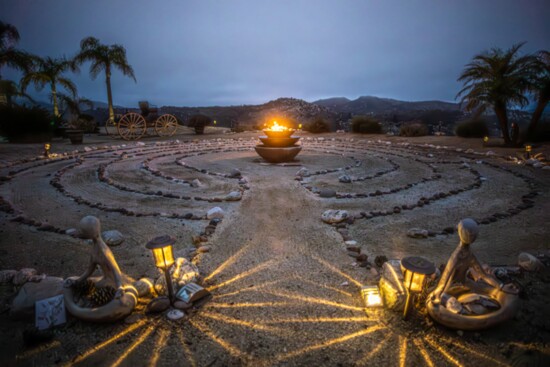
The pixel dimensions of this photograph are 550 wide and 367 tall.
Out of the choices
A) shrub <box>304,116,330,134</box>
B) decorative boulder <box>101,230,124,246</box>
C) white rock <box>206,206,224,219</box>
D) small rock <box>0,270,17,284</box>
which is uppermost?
shrub <box>304,116,330,134</box>

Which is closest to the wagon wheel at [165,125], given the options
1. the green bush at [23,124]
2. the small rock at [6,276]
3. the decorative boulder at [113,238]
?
the green bush at [23,124]

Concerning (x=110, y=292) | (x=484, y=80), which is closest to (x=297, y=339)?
(x=110, y=292)

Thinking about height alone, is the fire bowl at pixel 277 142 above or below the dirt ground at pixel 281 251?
above

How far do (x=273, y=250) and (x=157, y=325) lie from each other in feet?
6.05

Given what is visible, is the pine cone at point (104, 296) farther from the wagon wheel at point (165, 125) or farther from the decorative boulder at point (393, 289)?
the wagon wheel at point (165, 125)

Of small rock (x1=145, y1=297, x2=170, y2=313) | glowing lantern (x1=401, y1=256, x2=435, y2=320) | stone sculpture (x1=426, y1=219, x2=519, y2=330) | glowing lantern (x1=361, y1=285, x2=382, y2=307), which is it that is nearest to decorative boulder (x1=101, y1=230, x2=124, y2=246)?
small rock (x1=145, y1=297, x2=170, y2=313)

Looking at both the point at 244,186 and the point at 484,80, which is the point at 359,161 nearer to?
the point at 244,186

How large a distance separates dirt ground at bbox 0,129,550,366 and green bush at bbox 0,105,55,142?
25.2 ft

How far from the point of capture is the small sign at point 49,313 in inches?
105

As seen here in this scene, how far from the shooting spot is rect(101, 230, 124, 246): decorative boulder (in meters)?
4.29

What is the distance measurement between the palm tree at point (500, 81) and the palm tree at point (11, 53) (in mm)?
28133

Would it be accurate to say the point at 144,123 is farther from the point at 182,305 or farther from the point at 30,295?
the point at 182,305

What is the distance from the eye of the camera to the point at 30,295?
2.84 m

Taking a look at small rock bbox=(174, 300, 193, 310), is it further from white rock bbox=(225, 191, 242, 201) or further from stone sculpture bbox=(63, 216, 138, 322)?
white rock bbox=(225, 191, 242, 201)
